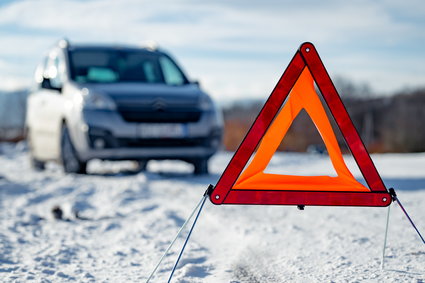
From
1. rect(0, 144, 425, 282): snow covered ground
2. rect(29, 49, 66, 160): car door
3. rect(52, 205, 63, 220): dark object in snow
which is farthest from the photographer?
rect(29, 49, 66, 160): car door

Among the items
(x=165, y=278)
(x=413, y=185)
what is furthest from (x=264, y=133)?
(x=413, y=185)

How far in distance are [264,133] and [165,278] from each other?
907 millimetres

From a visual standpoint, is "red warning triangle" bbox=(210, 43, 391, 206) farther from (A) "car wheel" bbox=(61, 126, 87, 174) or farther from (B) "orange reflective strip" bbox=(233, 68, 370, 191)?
(A) "car wheel" bbox=(61, 126, 87, 174)

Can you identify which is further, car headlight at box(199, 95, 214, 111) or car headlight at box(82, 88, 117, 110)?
car headlight at box(199, 95, 214, 111)

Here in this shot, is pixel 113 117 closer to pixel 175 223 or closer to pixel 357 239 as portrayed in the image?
pixel 175 223

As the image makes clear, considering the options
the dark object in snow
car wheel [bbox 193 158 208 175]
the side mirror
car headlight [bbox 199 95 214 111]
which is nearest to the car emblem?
car headlight [bbox 199 95 214 111]

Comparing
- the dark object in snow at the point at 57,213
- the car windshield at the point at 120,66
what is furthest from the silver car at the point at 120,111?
the dark object in snow at the point at 57,213

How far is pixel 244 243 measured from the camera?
3.73 m

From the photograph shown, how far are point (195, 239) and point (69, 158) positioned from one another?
414 centimetres

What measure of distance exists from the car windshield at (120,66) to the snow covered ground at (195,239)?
195 cm

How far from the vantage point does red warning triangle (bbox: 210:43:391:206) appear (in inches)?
102

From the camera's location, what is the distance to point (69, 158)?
7645mm

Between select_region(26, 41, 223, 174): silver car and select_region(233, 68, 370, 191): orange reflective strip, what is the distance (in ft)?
14.8

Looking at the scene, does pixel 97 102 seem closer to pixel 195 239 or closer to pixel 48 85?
pixel 48 85
